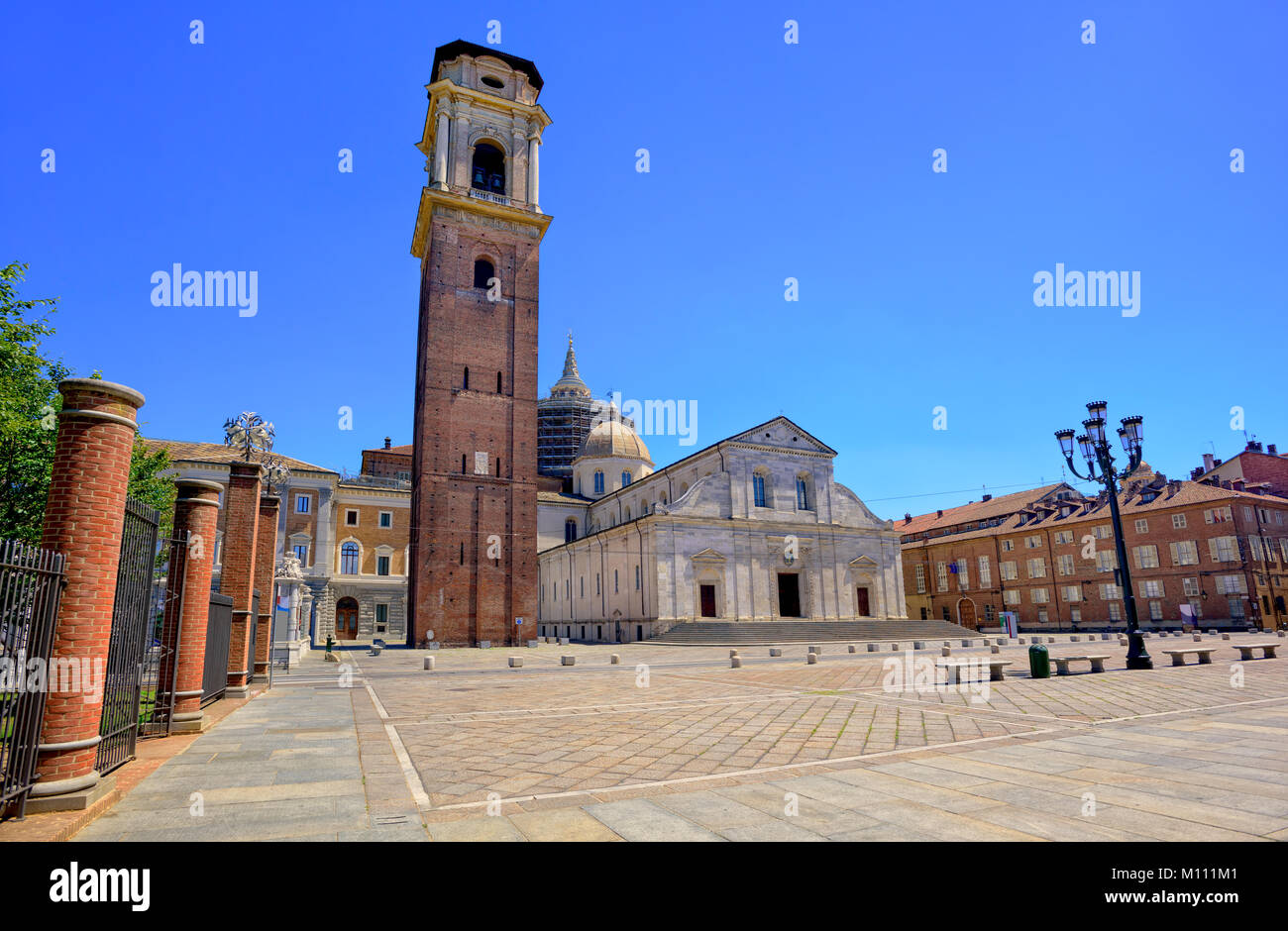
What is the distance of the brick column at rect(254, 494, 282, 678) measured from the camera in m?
16.4

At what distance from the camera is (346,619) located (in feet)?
161

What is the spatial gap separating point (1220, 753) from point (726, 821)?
581 cm

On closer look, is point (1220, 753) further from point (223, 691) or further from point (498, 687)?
point (223, 691)

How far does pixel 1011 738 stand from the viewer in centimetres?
827

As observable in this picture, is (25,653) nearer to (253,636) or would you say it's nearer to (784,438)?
(253,636)

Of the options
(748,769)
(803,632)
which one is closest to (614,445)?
(803,632)

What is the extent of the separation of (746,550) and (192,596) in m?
36.3

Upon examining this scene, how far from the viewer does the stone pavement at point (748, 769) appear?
16.1 ft

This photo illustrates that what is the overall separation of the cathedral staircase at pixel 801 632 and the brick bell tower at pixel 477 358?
9.34 meters

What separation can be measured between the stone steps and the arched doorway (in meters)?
22.8
